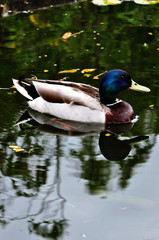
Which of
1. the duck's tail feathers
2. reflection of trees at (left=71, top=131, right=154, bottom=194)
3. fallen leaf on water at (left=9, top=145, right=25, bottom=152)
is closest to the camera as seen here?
reflection of trees at (left=71, top=131, right=154, bottom=194)

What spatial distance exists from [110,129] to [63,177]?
1.53 meters

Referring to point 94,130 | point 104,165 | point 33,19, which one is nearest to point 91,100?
point 94,130

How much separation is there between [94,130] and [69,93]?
626 millimetres

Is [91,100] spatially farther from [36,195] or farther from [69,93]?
[36,195]

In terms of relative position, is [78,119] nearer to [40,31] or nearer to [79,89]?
[79,89]

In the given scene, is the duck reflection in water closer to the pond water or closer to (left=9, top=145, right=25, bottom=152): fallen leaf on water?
the pond water

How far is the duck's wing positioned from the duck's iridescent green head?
5.1 inches

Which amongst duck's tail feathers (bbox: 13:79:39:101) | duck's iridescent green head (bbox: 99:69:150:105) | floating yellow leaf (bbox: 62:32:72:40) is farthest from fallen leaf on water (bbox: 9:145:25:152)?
floating yellow leaf (bbox: 62:32:72:40)

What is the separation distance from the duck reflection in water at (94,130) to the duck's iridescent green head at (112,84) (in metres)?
0.40

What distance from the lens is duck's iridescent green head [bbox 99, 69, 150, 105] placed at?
23.0ft

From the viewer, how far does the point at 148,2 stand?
1241 cm

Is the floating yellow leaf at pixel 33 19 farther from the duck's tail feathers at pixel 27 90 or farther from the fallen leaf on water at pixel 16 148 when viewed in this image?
the fallen leaf on water at pixel 16 148

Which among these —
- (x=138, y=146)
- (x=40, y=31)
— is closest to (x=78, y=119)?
(x=138, y=146)

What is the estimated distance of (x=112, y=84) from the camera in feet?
23.1
